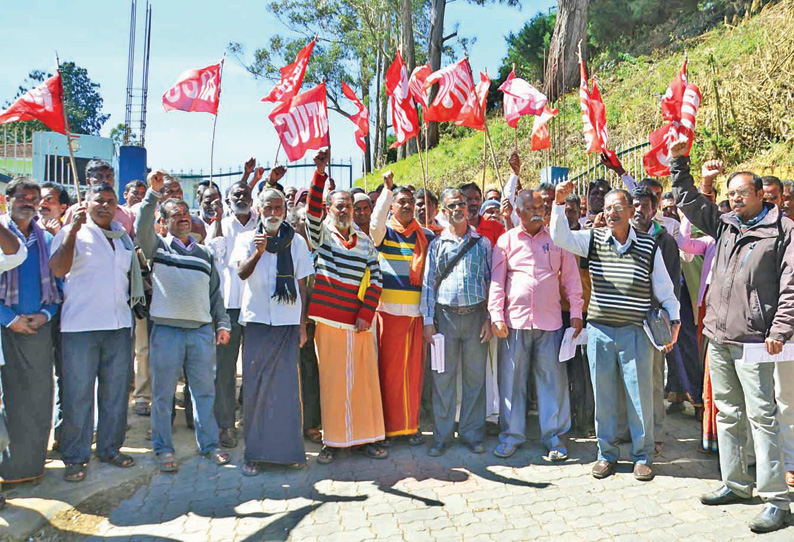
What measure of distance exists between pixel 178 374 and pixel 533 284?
9.69 feet

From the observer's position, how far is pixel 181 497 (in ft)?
14.7

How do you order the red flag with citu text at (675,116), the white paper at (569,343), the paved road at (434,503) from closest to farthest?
the paved road at (434,503)
the white paper at (569,343)
the red flag with citu text at (675,116)

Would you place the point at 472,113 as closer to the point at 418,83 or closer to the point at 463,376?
the point at 418,83

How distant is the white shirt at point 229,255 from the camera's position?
550 centimetres

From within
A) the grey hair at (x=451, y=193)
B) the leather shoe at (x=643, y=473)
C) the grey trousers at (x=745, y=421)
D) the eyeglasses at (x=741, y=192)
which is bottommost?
the leather shoe at (x=643, y=473)

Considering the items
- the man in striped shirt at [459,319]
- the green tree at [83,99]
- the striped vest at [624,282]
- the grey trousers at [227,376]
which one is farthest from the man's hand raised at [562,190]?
the green tree at [83,99]

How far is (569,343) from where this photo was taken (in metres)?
5.18

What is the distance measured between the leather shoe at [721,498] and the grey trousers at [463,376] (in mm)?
1784

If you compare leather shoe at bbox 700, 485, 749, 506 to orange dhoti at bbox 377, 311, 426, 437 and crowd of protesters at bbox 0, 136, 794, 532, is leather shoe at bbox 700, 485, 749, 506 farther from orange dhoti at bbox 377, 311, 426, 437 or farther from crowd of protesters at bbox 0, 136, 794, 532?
orange dhoti at bbox 377, 311, 426, 437

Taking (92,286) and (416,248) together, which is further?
(416,248)

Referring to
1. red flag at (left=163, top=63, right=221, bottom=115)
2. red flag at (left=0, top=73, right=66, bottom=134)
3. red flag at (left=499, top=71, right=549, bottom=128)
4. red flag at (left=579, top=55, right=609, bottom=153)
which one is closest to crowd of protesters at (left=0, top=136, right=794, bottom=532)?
red flag at (left=0, top=73, right=66, bottom=134)

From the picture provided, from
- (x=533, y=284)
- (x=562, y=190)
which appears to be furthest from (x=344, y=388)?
(x=562, y=190)

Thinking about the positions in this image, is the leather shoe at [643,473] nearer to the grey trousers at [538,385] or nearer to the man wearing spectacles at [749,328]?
the man wearing spectacles at [749,328]

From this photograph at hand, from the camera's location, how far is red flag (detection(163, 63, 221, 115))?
301 inches
